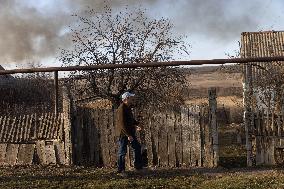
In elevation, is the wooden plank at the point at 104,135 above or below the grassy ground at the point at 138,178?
above

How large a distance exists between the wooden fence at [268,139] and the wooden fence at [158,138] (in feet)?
4.68

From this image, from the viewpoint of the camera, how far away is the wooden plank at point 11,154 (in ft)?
37.4

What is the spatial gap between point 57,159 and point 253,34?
62.8 feet

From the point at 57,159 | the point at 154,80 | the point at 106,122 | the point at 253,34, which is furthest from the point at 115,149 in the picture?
the point at 253,34

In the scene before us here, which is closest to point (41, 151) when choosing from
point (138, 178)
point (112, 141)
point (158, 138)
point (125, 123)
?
point (112, 141)

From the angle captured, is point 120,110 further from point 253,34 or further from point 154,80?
point 253,34

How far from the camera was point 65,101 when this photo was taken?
35.8 ft

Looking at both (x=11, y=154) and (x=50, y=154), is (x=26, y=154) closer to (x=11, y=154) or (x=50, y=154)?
(x=11, y=154)

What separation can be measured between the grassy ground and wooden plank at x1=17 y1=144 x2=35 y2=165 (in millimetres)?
897

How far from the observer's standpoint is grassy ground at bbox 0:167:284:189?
7812mm

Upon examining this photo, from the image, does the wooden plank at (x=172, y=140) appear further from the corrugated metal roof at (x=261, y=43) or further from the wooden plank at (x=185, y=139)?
the corrugated metal roof at (x=261, y=43)

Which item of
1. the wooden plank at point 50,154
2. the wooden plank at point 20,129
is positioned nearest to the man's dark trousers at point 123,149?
the wooden plank at point 50,154

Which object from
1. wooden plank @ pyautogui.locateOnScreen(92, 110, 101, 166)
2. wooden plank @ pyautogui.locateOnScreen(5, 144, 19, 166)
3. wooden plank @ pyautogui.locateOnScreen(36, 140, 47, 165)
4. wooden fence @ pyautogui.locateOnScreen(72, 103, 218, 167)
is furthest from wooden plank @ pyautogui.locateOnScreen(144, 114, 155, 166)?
wooden plank @ pyautogui.locateOnScreen(5, 144, 19, 166)

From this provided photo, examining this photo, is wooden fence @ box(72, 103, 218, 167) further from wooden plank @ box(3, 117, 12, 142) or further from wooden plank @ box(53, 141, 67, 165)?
wooden plank @ box(3, 117, 12, 142)
